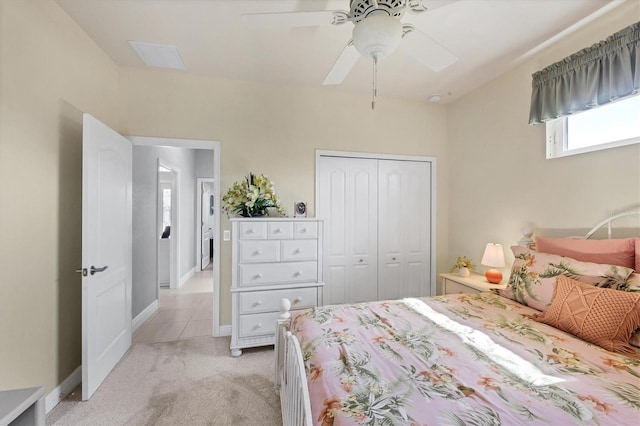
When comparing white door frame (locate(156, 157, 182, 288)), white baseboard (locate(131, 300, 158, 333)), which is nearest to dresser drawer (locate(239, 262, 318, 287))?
white baseboard (locate(131, 300, 158, 333))

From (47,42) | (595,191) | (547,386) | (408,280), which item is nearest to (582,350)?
(547,386)

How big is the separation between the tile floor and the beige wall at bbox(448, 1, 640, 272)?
3.31 metres

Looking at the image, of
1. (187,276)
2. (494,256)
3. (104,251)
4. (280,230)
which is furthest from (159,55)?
(187,276)

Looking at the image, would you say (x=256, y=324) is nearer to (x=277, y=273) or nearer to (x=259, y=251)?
(x=277, y=273)

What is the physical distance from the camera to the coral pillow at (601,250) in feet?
5.62

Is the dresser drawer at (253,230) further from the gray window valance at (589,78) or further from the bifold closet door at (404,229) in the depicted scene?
the gray window valance at (589,78)

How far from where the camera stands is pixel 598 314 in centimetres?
142

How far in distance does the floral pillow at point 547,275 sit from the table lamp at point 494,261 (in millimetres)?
455

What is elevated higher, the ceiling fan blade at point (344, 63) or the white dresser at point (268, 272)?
the ceiling fan blade at point (344, 63)

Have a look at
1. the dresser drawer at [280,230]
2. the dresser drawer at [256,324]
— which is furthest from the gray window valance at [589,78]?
the dresser drawer at [256,324]

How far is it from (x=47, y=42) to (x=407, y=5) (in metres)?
2.34

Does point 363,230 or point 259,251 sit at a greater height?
point 363,230

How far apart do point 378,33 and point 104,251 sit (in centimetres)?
249

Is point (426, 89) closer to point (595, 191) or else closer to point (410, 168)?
point (410, 168)
